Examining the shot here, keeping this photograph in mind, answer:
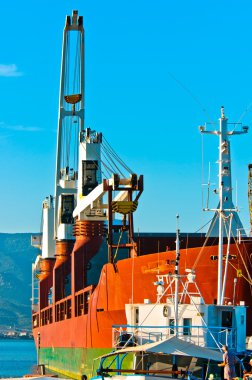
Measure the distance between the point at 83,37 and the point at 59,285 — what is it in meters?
21.2

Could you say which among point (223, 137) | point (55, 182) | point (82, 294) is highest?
point (55, 182)

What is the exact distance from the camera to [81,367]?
59750 mm

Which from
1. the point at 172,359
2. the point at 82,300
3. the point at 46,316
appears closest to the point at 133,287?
the point at 82,300

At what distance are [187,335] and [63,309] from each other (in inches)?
1596

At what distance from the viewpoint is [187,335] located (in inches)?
1425

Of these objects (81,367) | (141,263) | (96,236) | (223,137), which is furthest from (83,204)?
(223,137)

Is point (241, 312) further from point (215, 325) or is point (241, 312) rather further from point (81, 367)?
point (81, 367)

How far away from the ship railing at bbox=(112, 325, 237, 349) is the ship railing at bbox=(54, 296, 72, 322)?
3281 cm

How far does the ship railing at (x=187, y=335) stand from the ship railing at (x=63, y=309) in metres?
32.8

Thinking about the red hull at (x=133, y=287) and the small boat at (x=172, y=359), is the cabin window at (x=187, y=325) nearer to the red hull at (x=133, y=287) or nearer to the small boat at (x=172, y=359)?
the small boat at (x=172, y=359)

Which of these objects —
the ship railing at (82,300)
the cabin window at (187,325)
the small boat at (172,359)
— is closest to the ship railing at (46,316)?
the ship railing at (82,300)

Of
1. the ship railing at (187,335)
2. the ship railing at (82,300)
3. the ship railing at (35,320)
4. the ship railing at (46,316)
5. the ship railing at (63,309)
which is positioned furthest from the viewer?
the ship railing at (35,320)

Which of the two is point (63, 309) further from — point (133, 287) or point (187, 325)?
point (187, 325)

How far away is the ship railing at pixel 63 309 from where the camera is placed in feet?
239
